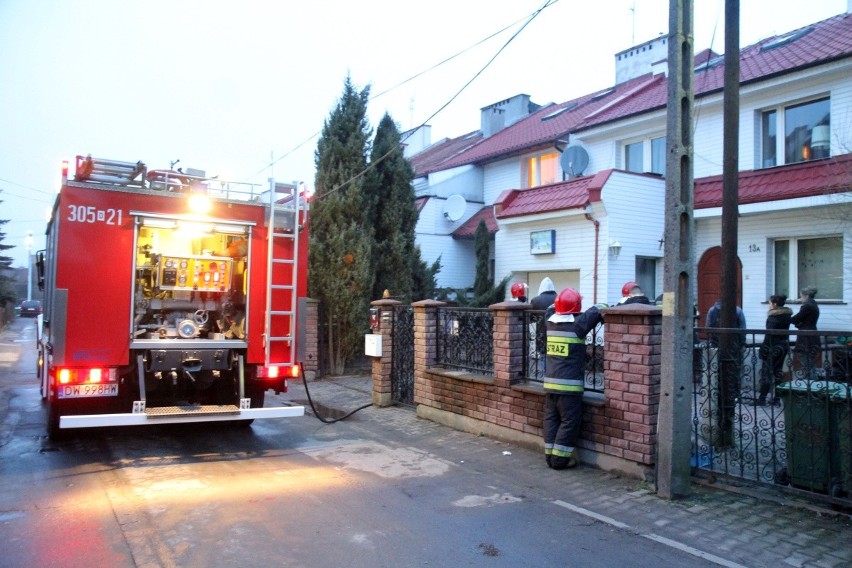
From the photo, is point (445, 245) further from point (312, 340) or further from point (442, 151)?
point (442, 151)

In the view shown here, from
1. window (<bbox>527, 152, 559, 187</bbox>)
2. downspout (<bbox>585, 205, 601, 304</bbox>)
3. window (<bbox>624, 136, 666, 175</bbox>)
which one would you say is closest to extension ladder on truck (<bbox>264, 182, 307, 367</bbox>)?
downspout (<bbox>585, 205, 601, 304</bbox>)

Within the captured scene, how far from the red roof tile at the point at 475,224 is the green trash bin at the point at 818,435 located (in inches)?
579

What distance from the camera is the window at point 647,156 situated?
15.8 metres

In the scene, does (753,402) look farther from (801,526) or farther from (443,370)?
(443,370)

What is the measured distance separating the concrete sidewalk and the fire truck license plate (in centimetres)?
345

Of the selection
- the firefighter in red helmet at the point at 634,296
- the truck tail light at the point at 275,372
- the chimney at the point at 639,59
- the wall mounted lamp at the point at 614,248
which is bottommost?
the truck tail light at the point at 275,372

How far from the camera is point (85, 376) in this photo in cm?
667

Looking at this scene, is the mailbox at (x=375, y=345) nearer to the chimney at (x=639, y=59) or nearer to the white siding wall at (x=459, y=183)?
the white siding wall at (x=459, y=183)

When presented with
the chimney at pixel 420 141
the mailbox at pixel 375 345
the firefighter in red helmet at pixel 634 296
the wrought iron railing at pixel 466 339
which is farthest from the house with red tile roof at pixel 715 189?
the chimney at pixel 420 141

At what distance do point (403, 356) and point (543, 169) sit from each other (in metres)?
11.1

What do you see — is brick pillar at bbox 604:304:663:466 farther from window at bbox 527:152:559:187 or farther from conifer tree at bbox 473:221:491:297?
window at bbox 527:152:559:187

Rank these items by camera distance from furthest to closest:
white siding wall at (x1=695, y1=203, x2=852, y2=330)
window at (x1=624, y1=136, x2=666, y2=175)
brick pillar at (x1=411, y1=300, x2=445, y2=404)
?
window at (x1=624, y1=136, x2=666, y2=175)
white siding wall at (x1=695, y1=203, x2=852, y2=330)
brick pillar at (x1=411, y1=300, x2=445, y2=404)

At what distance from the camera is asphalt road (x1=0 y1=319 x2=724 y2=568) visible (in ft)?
14.2

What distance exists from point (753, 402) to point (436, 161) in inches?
861
